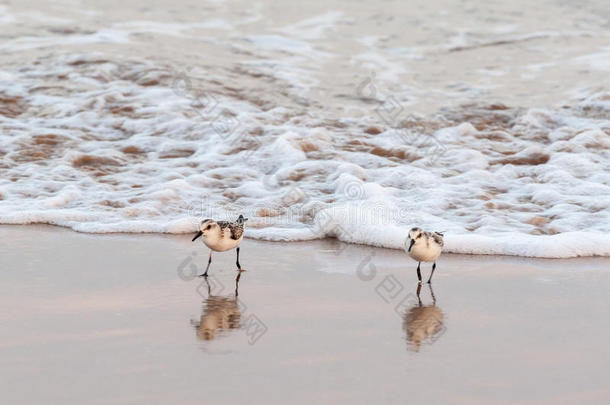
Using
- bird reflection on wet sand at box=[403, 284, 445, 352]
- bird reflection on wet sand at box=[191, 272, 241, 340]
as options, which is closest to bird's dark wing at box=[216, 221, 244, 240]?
bird reflection on wet sand at box=[191, 272, 241, 340]

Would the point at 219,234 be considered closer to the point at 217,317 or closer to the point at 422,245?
the point at 217,317

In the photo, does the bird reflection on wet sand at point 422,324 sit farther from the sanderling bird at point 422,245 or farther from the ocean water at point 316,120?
the ocean water at point 316,120

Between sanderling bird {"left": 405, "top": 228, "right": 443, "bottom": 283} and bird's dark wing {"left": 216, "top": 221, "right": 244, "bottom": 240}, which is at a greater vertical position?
sanderling bird {"left": 405, "top": 228, "right": 443, "bottom": 283}

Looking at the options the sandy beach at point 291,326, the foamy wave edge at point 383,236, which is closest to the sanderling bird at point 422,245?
the sandy beach at point 291,326

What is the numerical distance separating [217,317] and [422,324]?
4.09ft

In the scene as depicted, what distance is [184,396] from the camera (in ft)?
12.3

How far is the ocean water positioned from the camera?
777 centimetres

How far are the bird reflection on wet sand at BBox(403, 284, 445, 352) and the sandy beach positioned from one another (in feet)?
0.06

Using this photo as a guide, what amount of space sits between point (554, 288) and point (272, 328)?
2.14m

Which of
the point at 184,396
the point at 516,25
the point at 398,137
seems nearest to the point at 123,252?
the point at 184,396

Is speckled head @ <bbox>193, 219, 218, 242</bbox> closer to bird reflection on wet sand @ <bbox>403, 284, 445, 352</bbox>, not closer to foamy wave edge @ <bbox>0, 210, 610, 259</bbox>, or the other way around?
foamy wave edge @ <bbox>0, 210, 610, 259</bbox>

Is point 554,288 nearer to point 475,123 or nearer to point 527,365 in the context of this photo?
point 527,365

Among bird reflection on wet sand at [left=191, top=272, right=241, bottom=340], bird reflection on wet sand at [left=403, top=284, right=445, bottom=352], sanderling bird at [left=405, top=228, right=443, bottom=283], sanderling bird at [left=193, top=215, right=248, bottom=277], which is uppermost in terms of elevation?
sanderling bird at [left=405, top=228, right=443, bottom=283]

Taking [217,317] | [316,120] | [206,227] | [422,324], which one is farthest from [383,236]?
[316,120]
